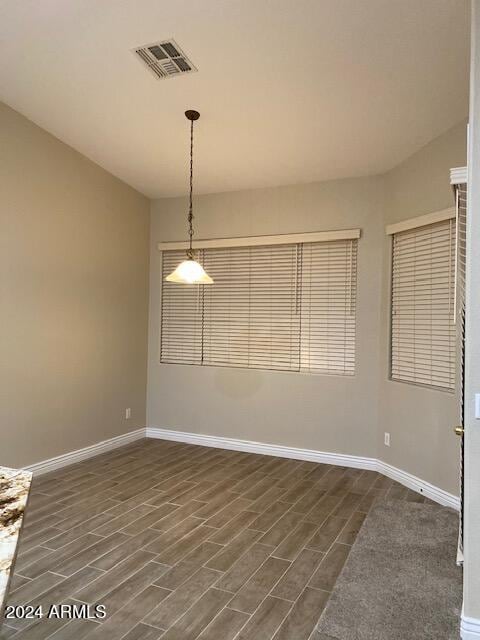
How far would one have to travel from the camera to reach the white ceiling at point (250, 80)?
107 inches

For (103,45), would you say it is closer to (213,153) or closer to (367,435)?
(213,153)

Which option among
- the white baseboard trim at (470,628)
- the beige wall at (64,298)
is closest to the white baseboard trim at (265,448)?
the beige wall at (64,298)

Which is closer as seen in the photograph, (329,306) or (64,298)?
(64,298)

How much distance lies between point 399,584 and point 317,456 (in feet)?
7.44

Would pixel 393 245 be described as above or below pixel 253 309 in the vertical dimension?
above

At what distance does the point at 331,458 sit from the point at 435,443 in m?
1.24

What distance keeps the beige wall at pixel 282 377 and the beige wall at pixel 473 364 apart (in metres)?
2.52

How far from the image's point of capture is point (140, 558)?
9.08 ft

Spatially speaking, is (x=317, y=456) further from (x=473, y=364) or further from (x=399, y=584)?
(x=473, y=364)

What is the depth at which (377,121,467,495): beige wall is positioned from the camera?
Answer: 361 centimetres

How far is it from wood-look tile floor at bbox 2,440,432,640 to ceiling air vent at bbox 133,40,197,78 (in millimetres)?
3271

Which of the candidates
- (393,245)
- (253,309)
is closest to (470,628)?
(393,245)

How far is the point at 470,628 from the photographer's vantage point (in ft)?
6.56

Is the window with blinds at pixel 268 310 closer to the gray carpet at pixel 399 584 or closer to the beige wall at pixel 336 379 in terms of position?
the beige wall at pixel 336 379
